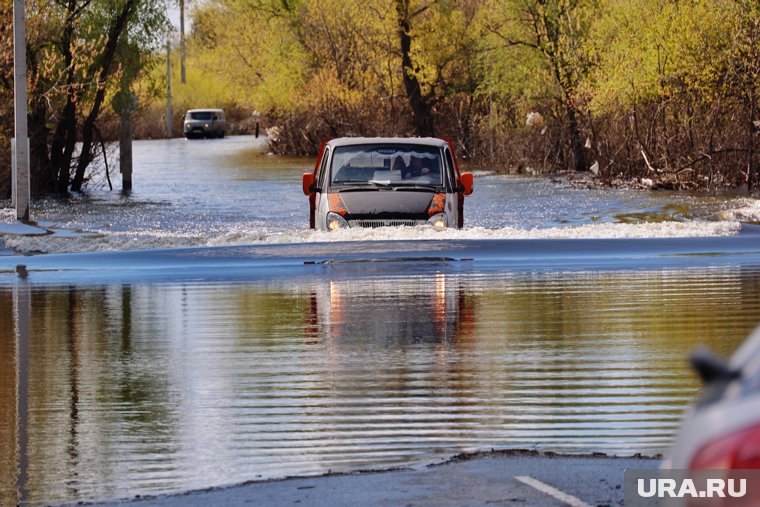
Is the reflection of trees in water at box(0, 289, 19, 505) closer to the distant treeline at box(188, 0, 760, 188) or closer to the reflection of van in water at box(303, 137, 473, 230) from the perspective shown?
the reflection of van in water at box(303, 137, 473, 230)

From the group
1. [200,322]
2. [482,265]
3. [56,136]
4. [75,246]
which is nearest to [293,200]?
[56,136]

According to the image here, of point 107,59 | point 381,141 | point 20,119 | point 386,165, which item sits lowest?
point 386,165

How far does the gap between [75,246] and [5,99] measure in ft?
35.7

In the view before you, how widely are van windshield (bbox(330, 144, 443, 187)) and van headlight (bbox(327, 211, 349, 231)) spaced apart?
46cm

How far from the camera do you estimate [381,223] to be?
2144 centimetres

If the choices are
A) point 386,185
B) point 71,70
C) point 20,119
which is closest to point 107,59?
point 71,70

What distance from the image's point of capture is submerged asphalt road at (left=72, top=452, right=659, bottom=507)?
7.20 metres

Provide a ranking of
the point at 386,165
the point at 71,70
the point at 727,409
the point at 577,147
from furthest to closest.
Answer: the point at 577,147 < the point at 71,70 < the point at 386,165 < the point at 727,409

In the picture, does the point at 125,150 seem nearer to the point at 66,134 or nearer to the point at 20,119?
the point at 66,134

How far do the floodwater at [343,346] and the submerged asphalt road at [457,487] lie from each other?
333 millimetres

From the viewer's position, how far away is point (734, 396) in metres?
4.07

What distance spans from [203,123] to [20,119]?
256ft

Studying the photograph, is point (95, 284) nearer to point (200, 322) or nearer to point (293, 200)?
point (200, 322)
